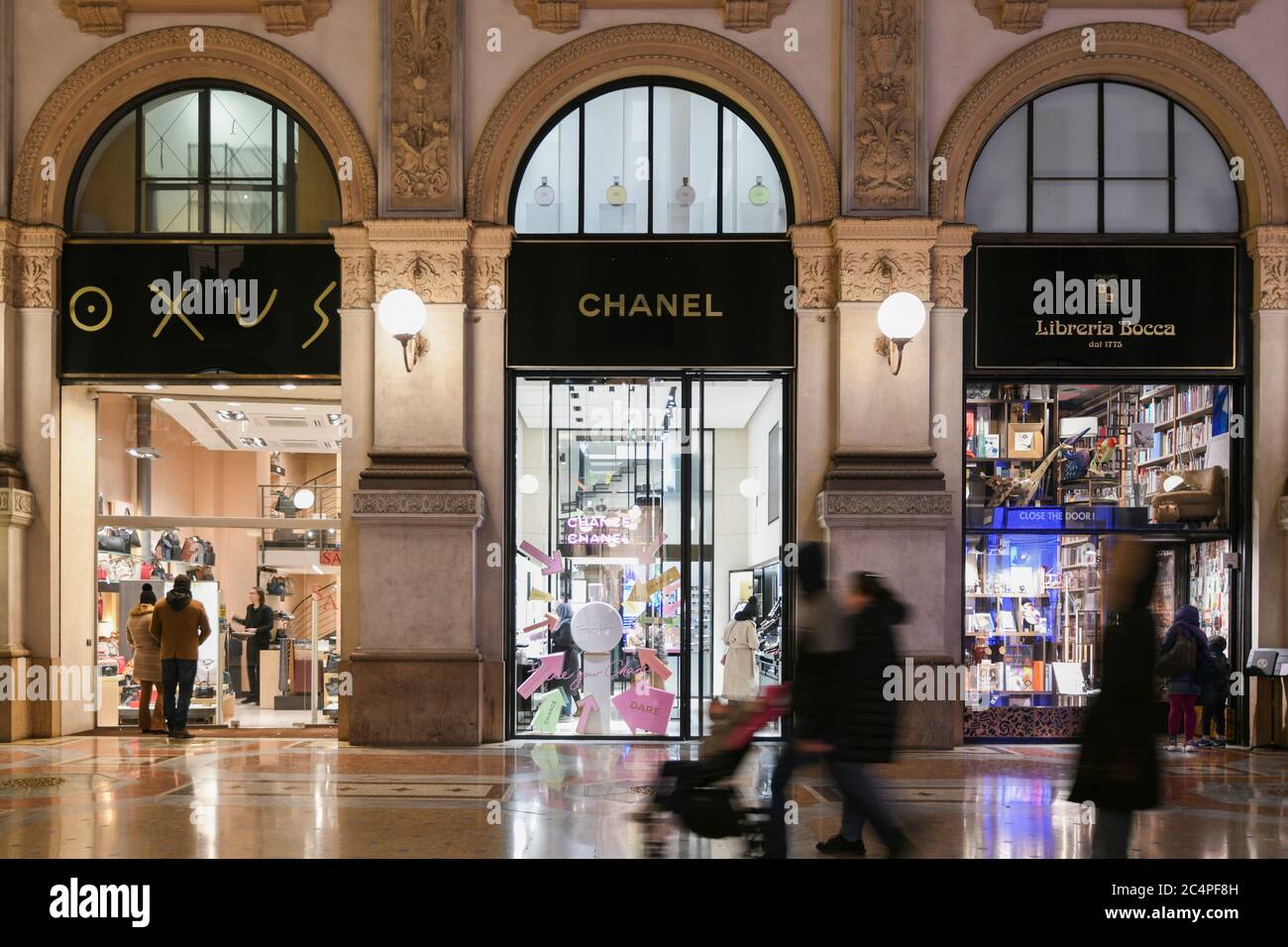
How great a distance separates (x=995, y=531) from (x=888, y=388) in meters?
2.02

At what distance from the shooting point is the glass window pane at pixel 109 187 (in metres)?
13.7

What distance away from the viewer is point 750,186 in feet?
44.2

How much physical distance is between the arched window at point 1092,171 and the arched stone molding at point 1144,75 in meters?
0.25

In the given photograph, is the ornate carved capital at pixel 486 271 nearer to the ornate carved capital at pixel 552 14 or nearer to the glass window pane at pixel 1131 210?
the ornate carved capital at pixel 552 14

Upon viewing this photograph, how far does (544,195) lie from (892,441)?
4.59 meters

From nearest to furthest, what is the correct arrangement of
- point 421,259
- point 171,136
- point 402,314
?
point 402,314 < point 421,259 < point 171,136

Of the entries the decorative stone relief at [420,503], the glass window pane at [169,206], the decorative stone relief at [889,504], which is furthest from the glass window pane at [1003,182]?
the glass window pane at [169,206]

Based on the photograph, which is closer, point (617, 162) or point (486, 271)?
point (486, 271)

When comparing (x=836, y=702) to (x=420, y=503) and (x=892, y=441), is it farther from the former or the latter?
(x=420, y=503)

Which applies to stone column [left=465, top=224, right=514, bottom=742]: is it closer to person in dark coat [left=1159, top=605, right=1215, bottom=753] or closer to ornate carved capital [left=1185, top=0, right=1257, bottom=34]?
person in dark coat [left=1159, top=605, right=1215, bottom=753]

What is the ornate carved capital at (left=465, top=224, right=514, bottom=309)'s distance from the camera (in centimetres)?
1317

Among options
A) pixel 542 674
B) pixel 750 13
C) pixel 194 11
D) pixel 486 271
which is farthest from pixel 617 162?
pixel 542 674
